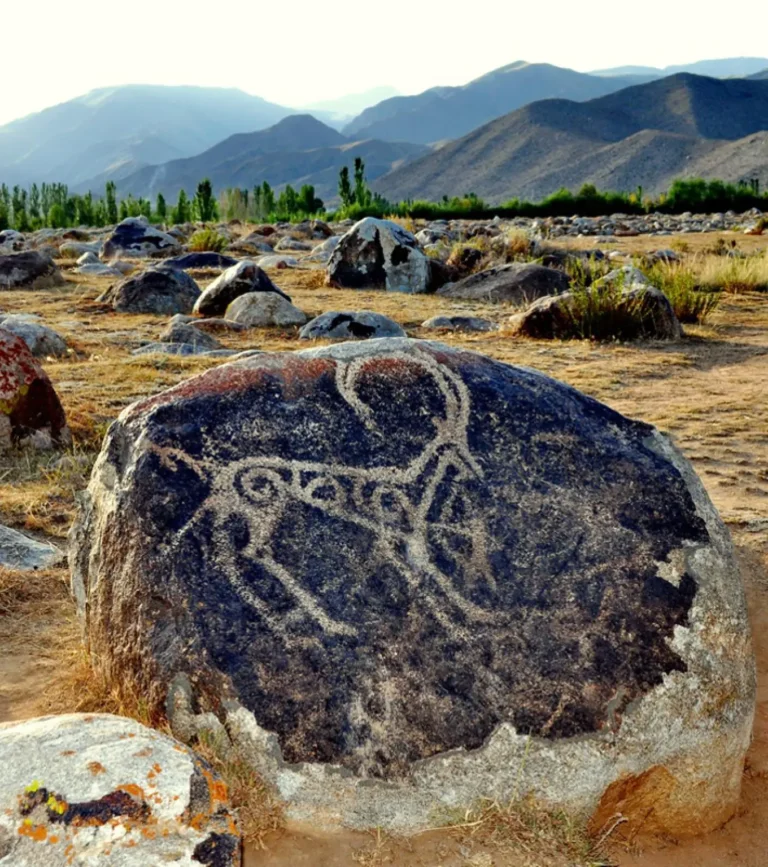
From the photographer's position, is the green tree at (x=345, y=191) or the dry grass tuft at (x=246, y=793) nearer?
the dry grass tuft at (x=246, y=793)

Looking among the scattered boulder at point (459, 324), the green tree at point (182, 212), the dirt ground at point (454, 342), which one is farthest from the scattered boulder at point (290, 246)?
the green tree at point (182, 212)

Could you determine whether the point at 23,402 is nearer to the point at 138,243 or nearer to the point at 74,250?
the point at 138,243

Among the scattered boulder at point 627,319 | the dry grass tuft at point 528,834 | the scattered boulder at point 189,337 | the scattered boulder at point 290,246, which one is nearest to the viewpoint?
the dry grass tuft at point 528,834

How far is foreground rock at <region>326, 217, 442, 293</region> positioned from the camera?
449 inches

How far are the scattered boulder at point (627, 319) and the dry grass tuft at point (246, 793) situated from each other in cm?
646

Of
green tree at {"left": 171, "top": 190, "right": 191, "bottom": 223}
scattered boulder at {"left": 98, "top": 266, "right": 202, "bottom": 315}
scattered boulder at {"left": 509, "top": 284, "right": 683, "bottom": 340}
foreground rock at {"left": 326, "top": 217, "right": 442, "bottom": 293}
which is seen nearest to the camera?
scattered boulder at {"left": 509, "top": 284, "right": 683, "bottom": 340}

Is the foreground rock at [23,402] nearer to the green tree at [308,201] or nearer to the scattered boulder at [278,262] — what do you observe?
the scattered boulder at [278,262]

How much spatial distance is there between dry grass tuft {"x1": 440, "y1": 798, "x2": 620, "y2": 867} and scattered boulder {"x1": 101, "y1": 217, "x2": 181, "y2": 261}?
1485cm

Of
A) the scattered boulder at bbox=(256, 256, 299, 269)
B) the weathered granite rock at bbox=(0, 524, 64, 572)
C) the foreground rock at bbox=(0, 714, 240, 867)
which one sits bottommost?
the weathered granite rock at bbox=(0, 524, 64, 572)

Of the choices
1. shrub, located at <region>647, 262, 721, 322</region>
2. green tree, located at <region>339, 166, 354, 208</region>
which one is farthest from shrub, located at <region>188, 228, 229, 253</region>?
green tree, located at <region>339, 166, 354, 208</region>

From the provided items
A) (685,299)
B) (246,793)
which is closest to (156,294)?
(685,299)

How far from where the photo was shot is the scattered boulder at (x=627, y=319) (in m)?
7.97

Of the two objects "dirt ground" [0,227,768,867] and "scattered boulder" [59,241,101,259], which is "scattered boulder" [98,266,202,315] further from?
"scattered boulder" [59,241,101,259]

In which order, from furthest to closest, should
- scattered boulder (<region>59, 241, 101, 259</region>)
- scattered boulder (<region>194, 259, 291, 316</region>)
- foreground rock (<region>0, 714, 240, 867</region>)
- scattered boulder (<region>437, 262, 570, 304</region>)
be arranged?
scattered boulder (<region>59, 241, 101, 259</region>), scattered boulder (<region>437, 262, 570, 304</region>), scattered boulder (<region>194, 259, 291, 316</region>), foreground rock (<region>0, 714, 240, 867</region>)
